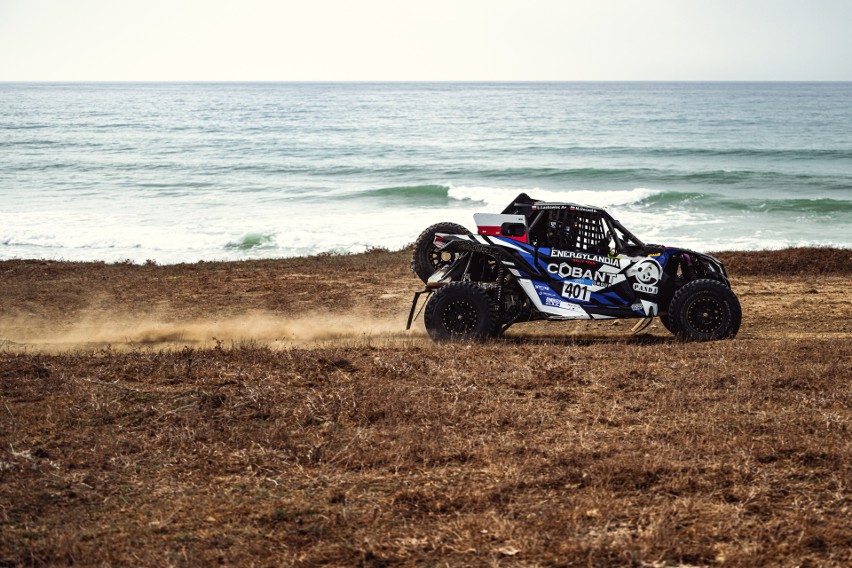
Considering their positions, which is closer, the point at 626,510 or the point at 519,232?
the point at 626,510

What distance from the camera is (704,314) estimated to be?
1193cm

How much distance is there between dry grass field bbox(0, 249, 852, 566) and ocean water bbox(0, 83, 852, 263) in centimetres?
1746

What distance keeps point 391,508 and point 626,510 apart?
1688 millimetres

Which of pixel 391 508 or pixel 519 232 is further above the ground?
pixel 519 232

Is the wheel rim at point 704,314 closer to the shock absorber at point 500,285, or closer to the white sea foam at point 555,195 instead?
the shock absorber at point 500,285

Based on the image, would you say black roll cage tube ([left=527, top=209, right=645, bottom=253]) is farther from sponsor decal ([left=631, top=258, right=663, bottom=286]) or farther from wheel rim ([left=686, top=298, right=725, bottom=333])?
wheel rim ([left=686, top=298, right=725, bottom=333])

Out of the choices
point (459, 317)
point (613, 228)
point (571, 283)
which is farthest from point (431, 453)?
point (613, 228)

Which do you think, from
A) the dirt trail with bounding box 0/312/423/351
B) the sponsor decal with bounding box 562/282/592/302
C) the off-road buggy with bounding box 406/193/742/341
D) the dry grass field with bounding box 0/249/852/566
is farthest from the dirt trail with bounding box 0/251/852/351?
the sponsor decal with bounding box 562/282/592/302

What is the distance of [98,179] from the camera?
47.2 metres

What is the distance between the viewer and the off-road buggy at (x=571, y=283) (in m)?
11.9

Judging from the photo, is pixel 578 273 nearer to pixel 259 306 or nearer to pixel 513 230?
pixel 513 230

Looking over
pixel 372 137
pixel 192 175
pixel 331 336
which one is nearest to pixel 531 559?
pixel 331 336

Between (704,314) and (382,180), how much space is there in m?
36.2

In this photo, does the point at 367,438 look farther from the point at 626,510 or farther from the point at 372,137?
the point at 372,137
